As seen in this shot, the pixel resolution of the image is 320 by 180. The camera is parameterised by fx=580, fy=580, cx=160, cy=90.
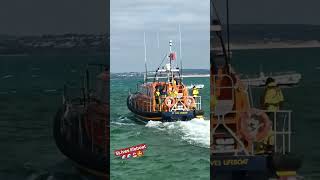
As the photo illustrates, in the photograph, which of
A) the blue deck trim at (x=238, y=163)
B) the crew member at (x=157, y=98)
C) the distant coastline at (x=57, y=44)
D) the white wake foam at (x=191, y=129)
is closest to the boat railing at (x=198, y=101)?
the white wake foam at (x=191, y=129)

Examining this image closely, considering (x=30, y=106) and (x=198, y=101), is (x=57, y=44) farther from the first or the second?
(x=198, y=101)

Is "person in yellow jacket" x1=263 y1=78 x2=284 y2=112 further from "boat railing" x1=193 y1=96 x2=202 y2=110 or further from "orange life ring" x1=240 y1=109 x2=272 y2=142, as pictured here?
"boat railing" x1=193 y1=96 x2=202 y2=110

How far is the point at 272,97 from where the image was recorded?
437 cm

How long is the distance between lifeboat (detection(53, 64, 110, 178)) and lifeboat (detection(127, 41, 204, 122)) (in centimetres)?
29

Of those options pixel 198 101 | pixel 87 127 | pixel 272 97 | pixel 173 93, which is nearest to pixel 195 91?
pixel 198 101

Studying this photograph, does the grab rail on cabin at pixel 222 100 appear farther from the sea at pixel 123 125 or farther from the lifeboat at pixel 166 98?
the lifeboat at pixel 166 98

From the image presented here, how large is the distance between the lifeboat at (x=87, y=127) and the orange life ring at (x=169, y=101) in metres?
0.60

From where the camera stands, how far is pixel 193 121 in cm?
459

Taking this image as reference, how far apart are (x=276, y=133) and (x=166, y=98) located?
37.4 inches

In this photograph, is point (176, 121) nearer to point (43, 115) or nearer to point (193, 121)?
point (193, 121)

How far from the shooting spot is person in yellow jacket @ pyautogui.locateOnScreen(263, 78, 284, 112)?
4367 mm

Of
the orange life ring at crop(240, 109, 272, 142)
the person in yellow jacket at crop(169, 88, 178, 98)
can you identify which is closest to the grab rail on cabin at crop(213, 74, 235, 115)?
the orange life ring at crop(240, 109, 272, 142)

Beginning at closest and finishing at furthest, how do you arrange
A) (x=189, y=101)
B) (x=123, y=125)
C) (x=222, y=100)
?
(x=222, y=100) → (x=123, y=125) → (x=189, y=101)

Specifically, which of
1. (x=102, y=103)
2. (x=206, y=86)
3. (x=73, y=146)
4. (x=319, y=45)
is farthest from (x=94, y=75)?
(x=319, y=45)
